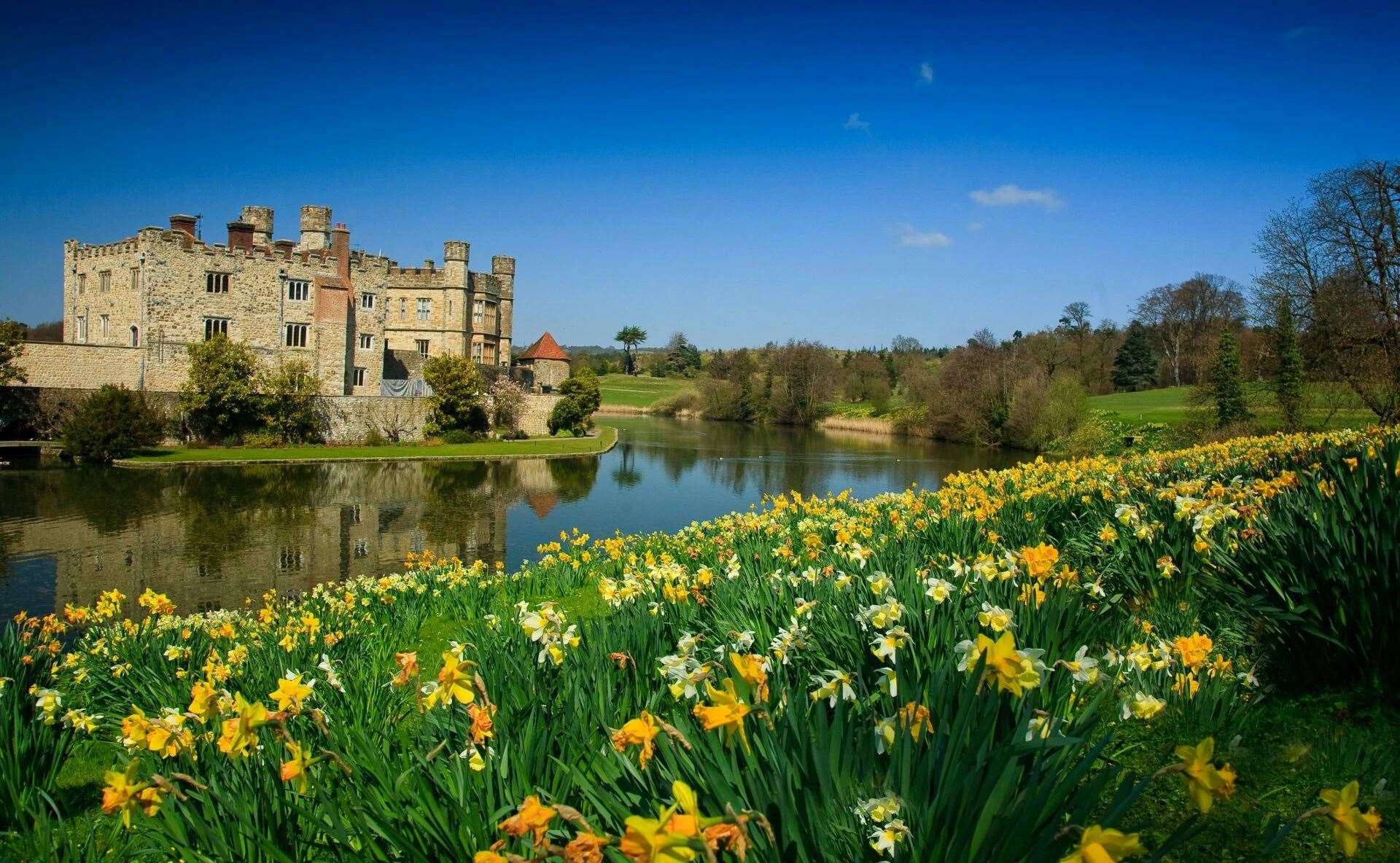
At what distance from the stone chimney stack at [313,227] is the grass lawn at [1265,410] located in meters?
42.1

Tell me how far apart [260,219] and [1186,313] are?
223 ft

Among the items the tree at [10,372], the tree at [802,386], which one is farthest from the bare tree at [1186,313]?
the tree at [10,372]

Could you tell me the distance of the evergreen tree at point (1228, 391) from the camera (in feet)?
96.6

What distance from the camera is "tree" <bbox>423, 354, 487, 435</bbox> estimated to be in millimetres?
38031

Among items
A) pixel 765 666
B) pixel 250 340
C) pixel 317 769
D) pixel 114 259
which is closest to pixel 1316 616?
pixel 765 666

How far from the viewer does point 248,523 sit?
18469 millimetres

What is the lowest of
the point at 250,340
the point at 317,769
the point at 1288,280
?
the point at 317,769

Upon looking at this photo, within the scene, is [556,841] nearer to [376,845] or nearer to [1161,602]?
[376,845]

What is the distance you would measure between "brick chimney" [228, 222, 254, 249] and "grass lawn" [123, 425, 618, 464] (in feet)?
36.1

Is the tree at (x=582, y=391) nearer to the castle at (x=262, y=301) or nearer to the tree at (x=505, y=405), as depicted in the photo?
the tree at (x=505, y=405)

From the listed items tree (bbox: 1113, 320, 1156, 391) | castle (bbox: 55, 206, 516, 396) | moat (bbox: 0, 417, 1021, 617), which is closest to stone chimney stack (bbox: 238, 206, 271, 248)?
castle (bbox: 55, 206, 516, 396)

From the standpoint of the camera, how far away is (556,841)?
2.35 metres

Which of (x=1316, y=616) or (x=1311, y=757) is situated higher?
(x=1316, y=616)

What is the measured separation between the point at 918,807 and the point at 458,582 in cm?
709
